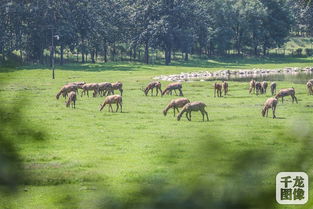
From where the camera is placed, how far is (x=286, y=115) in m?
26.7

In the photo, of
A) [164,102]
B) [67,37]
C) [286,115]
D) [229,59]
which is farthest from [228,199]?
[229,59]

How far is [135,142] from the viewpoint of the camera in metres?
19.2

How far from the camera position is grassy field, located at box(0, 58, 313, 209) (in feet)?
5.01

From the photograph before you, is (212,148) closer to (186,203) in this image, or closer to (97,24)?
(186,203)

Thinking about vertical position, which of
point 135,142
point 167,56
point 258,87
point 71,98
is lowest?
point 135,142

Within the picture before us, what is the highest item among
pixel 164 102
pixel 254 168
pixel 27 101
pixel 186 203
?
pixel 27 101

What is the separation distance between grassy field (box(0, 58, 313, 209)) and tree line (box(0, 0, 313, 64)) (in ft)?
36.2

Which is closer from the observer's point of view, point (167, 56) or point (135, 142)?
point (135, 142)

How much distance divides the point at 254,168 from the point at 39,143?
2.19 ft

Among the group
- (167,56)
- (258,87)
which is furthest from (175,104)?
(167,56)

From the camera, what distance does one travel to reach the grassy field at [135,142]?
1.53 metres

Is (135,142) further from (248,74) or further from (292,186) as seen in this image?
(248,74)

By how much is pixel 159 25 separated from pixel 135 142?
58.1 meters

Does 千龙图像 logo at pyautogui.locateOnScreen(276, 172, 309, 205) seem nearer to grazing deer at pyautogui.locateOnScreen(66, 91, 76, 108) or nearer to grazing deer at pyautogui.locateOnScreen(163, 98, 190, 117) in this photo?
grazing deer at pyautogui.locateOnScreen(163, 98, 190, 117)
